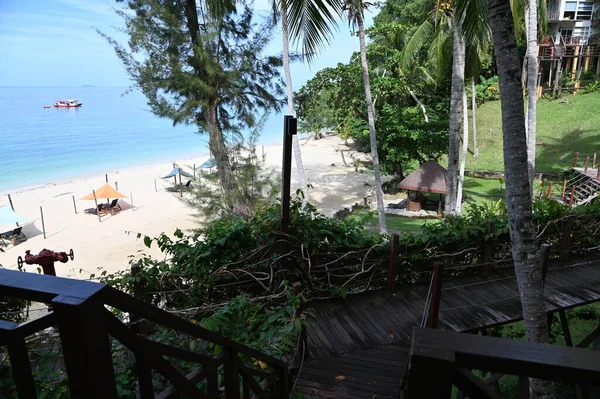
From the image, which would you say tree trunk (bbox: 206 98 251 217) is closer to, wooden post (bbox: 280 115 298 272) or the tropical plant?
the tropical plant

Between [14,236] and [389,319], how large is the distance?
16993 millimetres

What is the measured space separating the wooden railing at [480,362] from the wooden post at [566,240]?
6.83 m

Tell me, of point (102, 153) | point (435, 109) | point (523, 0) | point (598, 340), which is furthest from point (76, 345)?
point (102, 153)

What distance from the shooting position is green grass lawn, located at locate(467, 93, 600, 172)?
2234 centimetres

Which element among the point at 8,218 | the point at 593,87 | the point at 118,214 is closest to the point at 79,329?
the point at 8,218

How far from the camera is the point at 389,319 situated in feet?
16.4

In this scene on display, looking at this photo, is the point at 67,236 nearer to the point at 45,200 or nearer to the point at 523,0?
the point at 45,200

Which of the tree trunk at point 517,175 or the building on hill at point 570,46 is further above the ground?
the building on hill at point 570,46

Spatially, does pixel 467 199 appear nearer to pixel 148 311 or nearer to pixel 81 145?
pixel 148 311

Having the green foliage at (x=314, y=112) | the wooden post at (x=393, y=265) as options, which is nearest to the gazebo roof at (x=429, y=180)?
the green foliage at (x=314, y=112)

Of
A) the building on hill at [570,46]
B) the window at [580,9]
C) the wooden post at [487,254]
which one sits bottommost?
the wooden post at [487,254]

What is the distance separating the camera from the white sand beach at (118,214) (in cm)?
1472

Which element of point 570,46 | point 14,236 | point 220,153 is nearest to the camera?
point 220,153

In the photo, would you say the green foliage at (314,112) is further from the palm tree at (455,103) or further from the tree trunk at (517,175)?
the tree trunk at (517,175)
